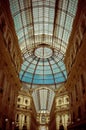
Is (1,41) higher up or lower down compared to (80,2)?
lower down

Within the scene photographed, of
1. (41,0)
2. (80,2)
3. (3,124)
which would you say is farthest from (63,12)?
(3,124)

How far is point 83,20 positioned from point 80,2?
2.76 m

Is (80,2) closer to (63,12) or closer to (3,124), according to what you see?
(63,12)

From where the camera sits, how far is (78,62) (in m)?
28.0

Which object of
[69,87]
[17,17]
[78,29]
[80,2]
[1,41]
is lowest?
[69,87]

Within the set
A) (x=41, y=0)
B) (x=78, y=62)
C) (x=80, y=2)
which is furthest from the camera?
(x=41, y=0)

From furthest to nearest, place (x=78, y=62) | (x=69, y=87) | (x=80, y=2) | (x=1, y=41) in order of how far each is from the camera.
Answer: (x=69, y=87), (x=78, y=62), (x=80, y=2), (x=1, y=41)

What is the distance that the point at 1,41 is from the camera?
23328 mm

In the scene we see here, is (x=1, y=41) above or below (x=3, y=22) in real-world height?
below

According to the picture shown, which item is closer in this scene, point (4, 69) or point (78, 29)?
point (4, 69)

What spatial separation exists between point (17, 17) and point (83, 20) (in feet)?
64.6

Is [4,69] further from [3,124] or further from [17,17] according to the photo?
[17,17]

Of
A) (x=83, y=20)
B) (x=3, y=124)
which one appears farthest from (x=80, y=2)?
(x=3, y=124)

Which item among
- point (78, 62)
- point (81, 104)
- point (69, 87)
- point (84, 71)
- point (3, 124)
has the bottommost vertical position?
point (3, 124)
